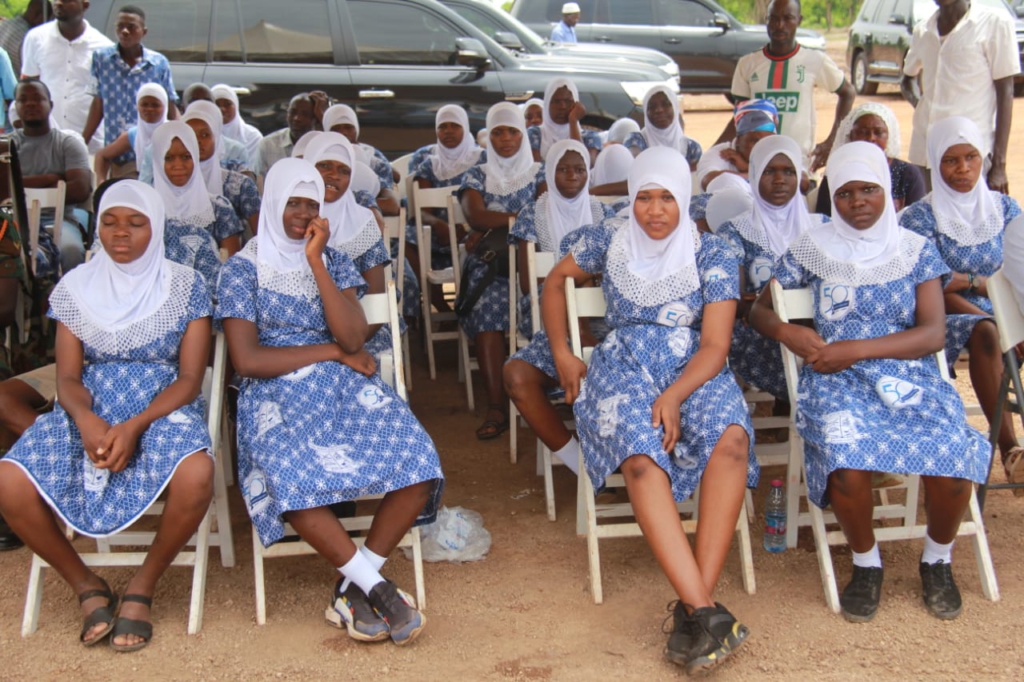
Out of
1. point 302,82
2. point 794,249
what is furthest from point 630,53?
point 794,249

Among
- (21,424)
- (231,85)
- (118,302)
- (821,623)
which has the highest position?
(231,85)

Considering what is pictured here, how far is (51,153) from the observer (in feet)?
19.6

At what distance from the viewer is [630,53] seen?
10992mm

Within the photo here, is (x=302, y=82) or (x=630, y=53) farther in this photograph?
(x=630, y=53)

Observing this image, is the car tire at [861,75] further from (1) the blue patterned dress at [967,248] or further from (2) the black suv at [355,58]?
(1) the blue patterned dress at [967,248]

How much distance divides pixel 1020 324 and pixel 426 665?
2319 millimetres

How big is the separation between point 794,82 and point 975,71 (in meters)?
1.04

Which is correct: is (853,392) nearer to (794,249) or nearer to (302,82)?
(794,249)

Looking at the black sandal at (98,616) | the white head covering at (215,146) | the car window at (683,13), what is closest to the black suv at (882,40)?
the car window at (683,13)

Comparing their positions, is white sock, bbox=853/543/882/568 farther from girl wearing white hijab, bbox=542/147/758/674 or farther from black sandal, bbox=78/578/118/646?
black sandal, bbox=78/578/118/646

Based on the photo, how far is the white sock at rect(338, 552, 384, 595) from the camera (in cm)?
338

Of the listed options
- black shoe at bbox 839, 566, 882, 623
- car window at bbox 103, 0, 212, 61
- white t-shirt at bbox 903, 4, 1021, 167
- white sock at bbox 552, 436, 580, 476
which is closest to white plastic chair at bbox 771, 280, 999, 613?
black shoe at bbox 839, 566, 882, 623

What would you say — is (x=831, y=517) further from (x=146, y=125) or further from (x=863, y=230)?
(x=146, y=125)

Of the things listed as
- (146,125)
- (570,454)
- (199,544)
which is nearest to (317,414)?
(199,544)
